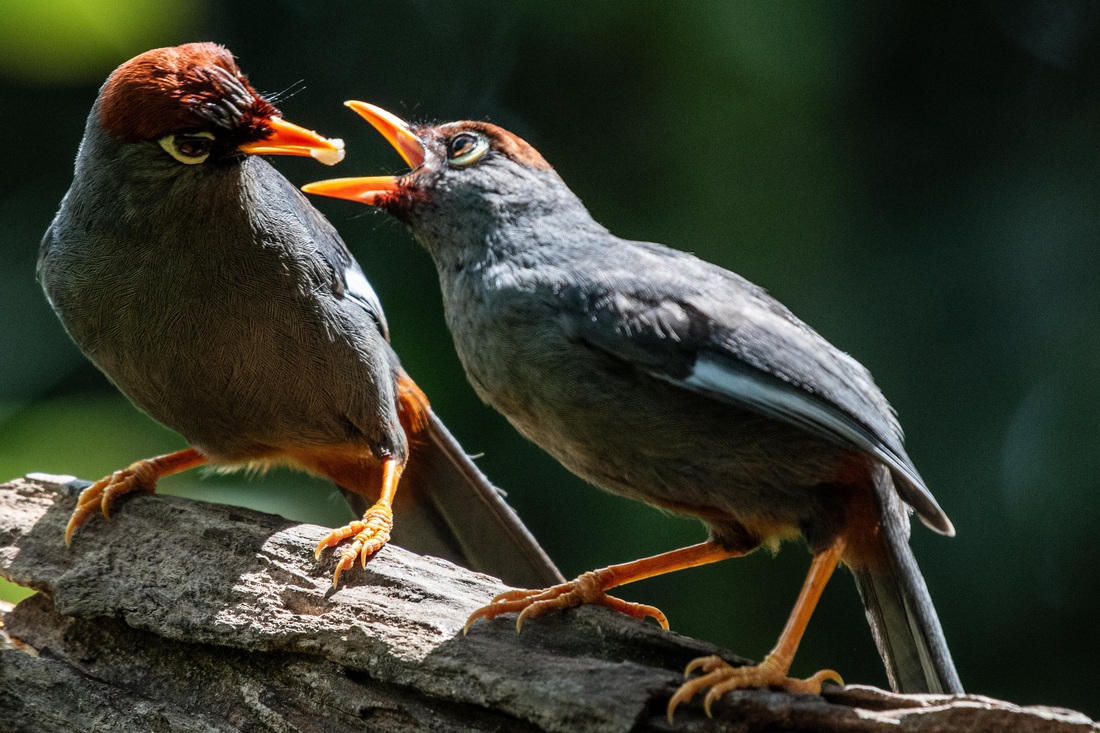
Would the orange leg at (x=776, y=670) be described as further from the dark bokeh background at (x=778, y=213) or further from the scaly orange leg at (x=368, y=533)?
the dark bokeh background at (x=778, y=213)

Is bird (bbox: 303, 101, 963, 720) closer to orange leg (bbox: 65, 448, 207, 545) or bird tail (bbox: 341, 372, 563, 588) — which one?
bird tail (bbox: 341, 372, 563, 588)

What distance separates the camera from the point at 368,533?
331 centimetres

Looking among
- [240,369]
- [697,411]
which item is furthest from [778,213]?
[240,369]

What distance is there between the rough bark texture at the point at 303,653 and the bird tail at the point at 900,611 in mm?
666

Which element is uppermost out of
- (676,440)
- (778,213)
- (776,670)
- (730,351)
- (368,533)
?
(778,213)

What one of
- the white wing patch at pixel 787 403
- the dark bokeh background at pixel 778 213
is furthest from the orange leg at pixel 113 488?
the white wing patch at pixel 787 403

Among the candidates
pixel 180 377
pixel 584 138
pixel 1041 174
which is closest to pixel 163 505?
pixel 180 377

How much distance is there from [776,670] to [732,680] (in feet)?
0.61

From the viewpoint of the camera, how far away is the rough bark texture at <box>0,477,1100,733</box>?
2344 mm

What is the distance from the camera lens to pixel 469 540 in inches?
157

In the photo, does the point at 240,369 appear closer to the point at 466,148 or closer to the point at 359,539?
the point at 359,539

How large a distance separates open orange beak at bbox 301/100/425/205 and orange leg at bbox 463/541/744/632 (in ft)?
4.34

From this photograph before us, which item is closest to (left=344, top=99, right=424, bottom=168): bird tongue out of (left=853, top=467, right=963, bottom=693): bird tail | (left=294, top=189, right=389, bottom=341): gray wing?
(left=294, top=189, right=389, bottom=341): gray wing

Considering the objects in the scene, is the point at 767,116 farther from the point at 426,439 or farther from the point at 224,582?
the point at 224,582
